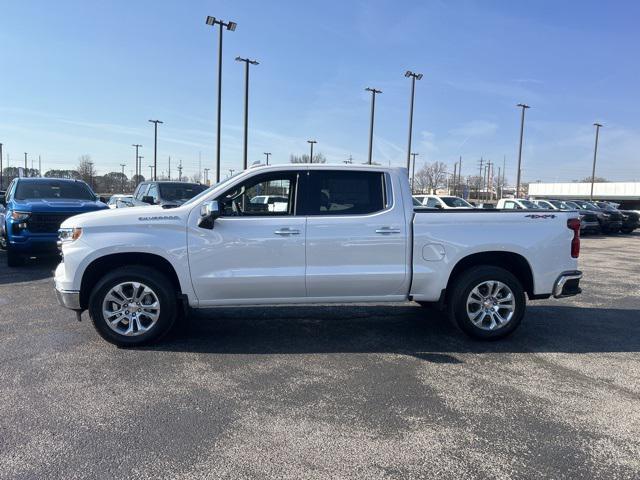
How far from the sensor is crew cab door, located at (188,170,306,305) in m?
5.23

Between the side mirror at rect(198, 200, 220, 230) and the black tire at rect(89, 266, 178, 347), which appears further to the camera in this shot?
the black tire at rect(89, 266, 178, 347)

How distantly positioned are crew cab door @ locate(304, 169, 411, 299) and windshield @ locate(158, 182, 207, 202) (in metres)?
7.90

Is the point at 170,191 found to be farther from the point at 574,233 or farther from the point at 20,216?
the point at 574,233

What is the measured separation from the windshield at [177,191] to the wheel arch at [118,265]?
7428mm

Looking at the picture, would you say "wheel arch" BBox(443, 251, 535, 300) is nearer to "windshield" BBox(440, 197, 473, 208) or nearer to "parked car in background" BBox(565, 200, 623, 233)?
"windshield" BBox(440, 197, 473, 208)

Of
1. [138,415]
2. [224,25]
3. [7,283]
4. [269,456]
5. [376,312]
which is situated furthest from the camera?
[224,25]

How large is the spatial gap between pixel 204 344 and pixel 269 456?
8.09 feet

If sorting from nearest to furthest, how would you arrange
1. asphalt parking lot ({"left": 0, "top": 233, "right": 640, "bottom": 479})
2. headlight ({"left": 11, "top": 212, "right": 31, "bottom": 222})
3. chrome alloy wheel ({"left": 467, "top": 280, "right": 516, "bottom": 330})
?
1. asphalt parking lot ({"left": 0, "top": 233, "right": 640, "bottom": 479})
2. chrome alloy wheel ({"left": 467, "top": 280, "right": 516, "bottom": 330})
3. headlight ({"left": 11, "top": 212, "right": 31, "bottom": 222})

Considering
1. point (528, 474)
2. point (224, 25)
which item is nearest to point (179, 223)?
point (528, 474)

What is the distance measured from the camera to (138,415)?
3.77m

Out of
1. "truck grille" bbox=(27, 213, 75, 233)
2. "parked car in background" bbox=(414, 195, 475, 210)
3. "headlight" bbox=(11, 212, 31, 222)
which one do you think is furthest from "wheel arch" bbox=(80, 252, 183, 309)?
"parked car in background" bbox=(414, 195, 475, 210)

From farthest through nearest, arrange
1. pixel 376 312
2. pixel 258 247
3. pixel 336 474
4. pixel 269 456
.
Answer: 1. pixel 376 312
2. pixel 258 247
3. pixel 269 456
4. pixel 336 474

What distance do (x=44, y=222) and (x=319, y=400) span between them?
27.2ft

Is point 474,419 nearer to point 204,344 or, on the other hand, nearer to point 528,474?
point 528,474
